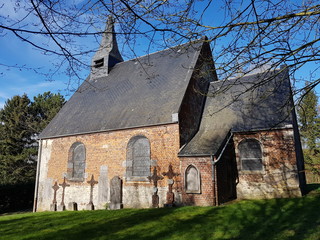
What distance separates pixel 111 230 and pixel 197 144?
18.1ft

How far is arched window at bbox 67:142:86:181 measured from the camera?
14391 mm

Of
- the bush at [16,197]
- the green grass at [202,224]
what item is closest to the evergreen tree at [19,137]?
the bush at [16,197]

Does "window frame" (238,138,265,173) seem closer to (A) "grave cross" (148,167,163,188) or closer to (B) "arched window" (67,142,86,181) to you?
(A) "grave cross" (148,167,163,188)

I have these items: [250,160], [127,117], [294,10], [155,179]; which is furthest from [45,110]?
[294,10]

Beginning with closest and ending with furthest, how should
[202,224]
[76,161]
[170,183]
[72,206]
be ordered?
[202,224] < [170,183] < [72,206] < [76,161]

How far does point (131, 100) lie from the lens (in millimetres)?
14094

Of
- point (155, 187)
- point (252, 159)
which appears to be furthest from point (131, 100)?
point (252, 159)

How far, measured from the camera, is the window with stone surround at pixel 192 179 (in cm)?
1037

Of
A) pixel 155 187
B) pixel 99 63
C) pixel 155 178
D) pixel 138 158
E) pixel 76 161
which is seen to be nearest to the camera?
pixel 155 187

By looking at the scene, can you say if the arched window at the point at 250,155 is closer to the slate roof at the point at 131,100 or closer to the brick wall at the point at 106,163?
the brick wall at the point at 106,163

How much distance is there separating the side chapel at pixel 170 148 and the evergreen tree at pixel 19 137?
14632 millimetres

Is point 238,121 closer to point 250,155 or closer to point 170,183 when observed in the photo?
point 250,155

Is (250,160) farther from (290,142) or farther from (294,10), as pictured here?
(294,10)

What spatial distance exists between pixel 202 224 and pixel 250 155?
5.50 meters
